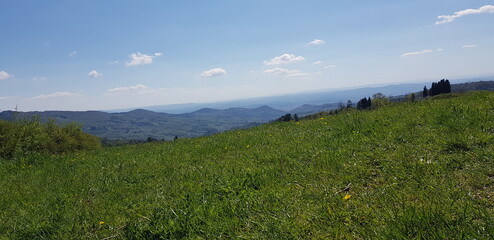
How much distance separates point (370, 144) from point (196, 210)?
15.5 ft

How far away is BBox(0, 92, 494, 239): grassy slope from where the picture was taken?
3908 millimetres

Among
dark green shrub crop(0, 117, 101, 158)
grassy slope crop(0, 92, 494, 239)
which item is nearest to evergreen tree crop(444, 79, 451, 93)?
dark green shrub crop(0, 117, 101, 158)

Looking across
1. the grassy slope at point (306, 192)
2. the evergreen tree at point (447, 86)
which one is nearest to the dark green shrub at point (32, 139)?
the grassy slope at point (306, 192)

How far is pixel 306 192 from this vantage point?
5.21 metres

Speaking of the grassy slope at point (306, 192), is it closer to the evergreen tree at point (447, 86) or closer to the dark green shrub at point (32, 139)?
the dark green shrub at point (32, 139)

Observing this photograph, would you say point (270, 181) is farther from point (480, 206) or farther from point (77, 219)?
point (77, 219)

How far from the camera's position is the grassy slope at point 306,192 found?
391 cm

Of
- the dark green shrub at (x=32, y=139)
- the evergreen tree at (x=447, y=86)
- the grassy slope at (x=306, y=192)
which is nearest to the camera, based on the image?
the grassy slope at (x=306, y=192)

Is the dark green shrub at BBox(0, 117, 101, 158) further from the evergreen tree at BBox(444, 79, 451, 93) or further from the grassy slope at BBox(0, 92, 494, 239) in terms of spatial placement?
the evergreen tree at BBox(444, 79, 451, 93)

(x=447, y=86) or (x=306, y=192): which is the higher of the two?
(x=447, y=86)

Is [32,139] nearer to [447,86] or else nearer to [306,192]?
[306,192]

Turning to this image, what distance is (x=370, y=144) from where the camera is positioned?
753 centimetres

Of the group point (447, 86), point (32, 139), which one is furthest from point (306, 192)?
point (447, 86)

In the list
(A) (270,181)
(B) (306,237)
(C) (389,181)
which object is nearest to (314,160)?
(A) (270,181)
